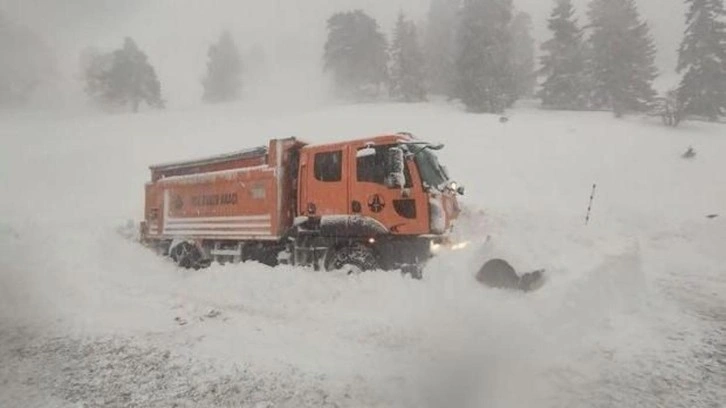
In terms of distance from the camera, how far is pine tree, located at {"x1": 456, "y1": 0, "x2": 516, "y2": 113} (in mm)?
36375

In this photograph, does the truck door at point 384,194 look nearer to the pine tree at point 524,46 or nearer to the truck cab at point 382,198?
the truck cab at point 382,198

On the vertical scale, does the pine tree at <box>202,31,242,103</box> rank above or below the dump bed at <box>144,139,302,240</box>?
above

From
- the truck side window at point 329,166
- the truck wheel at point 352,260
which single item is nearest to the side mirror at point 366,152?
the truck side window at point 329,166

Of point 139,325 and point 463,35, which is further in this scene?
point 463,35

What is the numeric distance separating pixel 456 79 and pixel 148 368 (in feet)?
119

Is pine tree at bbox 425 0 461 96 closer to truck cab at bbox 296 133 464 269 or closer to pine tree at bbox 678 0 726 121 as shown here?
pine tree at bbox 678 0 726 121

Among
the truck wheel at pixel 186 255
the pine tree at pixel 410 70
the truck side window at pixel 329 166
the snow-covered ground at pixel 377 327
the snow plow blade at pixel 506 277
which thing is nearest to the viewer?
the snow-covered ground at pixel 377 327

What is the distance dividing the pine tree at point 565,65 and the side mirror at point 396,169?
33.0 m

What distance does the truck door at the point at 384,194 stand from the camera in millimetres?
9781

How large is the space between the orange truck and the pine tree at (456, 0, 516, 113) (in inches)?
1048

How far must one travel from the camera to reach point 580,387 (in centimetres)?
521

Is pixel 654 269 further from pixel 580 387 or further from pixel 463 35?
pixel 463 35

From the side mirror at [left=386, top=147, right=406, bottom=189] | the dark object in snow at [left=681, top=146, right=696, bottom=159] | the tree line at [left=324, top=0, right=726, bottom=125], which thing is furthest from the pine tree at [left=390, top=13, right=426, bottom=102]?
the side mirror at [left=386, top=147, right=406, bottom=189]

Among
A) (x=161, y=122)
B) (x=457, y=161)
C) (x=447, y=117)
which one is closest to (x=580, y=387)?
(x=457, y=161)
